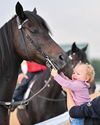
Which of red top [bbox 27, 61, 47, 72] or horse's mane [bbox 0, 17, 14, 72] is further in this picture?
red top [bbox 27, 61, 47, 72]

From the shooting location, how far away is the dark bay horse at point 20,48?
3369mm

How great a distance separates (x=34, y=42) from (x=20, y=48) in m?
0.11

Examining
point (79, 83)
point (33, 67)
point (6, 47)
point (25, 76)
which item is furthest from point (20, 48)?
point (25, 76)

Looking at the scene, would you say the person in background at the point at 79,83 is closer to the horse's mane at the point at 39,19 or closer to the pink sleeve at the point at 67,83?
the pink sleeve at the point at 67,83

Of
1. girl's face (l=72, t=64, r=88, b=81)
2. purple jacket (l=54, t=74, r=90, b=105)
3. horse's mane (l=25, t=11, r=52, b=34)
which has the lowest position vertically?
purple jacket (l=54, t=74, r=90, b=105)

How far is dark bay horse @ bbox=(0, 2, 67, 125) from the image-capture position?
3369 millimetres

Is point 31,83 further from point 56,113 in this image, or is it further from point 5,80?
point 5,80

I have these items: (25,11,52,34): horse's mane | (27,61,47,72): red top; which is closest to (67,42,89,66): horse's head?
(27,61,47,72): red top

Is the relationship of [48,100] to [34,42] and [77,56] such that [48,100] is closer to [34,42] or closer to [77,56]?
[77,56]

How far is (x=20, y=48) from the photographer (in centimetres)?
339

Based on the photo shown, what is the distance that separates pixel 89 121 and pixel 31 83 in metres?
2.46

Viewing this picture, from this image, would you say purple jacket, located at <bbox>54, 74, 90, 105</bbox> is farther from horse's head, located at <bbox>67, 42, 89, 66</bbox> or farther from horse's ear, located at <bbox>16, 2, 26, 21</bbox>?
horse's head, located at <bbox>67, 42, 89, 66</bbox>

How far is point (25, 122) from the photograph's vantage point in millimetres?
5824

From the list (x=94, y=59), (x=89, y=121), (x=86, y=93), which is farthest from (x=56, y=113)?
(x=94, y=59)
